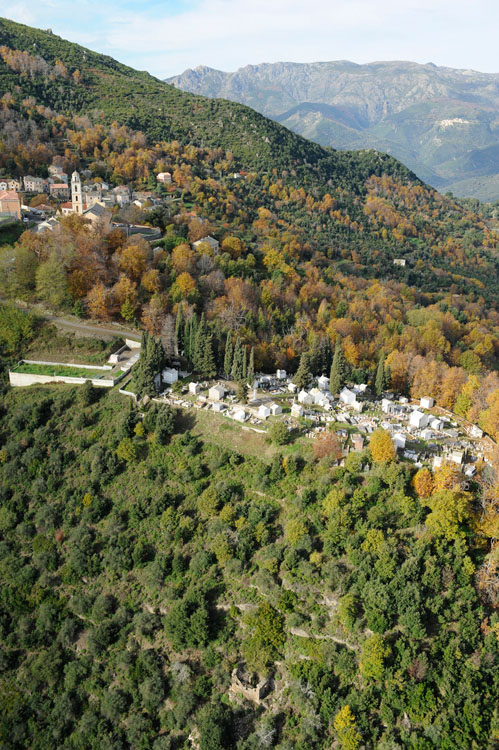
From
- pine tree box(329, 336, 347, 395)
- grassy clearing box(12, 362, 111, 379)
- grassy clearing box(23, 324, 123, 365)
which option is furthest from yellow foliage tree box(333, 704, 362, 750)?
grassy clearing box(23, 324, 123, 365)

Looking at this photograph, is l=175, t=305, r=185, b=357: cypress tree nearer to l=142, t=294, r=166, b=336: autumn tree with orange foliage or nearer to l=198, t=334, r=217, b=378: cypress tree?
l=142, t=294, r=166, b=336: autumn tree with orange foliage

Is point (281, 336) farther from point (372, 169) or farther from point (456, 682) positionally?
point (372, 169)

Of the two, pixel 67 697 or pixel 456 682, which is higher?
pixel 456 682

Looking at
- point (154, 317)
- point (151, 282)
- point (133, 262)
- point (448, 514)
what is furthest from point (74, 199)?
point (448, 514)

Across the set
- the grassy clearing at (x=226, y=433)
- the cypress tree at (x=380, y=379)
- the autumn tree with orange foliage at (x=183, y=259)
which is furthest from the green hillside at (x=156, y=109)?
the grassy clearing at (x=226, y=433)

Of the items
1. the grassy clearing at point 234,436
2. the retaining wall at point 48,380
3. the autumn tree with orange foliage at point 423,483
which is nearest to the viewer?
the autumn tree with orange foliage at point 423,483

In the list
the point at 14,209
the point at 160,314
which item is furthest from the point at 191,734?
the point at 14,209

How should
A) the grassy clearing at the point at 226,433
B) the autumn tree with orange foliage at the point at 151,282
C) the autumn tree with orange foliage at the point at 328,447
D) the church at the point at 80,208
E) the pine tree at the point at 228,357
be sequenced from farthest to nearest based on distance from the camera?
the church at the point at 80,208
the autumn tree with orange foliage at the point at 151,282
the pine tree at the point at 228,357
the grassy clearing at the point at 226,433
the autumn tree with orange foliage at the point at 328,447

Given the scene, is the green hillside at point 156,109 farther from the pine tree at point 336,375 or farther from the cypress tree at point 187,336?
the pine tree at point 336,375
